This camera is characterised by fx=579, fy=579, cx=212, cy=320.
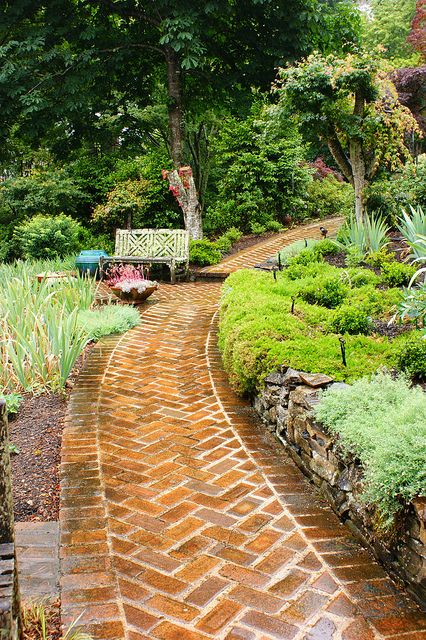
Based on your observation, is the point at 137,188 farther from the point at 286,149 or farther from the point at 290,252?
the point at 290,252

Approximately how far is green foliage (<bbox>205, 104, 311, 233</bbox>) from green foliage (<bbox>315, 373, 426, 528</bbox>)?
9.87 metres

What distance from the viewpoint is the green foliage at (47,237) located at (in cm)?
1033

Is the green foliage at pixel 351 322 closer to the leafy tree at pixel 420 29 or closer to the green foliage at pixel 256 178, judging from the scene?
the green foliage at pixel 256 178

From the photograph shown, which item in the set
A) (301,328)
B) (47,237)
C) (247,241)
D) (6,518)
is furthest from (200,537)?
(247,241)

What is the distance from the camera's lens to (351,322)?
4949mm

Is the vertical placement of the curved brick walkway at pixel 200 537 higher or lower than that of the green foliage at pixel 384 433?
lower

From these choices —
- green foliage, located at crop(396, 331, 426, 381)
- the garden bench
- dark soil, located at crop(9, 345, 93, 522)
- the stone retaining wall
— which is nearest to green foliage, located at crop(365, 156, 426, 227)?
the garden bench

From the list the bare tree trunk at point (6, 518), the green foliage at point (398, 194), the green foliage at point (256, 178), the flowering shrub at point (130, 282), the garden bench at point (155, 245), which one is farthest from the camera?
the green foliage at point (256, 178)

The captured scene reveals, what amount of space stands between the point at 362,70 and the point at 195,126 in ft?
24.3

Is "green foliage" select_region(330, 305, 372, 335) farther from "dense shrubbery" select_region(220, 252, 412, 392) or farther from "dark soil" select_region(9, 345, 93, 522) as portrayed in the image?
"dark soil" select_region(9, 345, 93, 522)

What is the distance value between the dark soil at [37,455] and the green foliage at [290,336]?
1.46 meters

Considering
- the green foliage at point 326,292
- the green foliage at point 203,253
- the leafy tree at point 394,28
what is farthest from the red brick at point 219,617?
the leafy tree at point 394,28

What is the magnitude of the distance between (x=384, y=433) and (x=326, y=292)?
3.25 meters

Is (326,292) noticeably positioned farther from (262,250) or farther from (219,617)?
(262,250)
